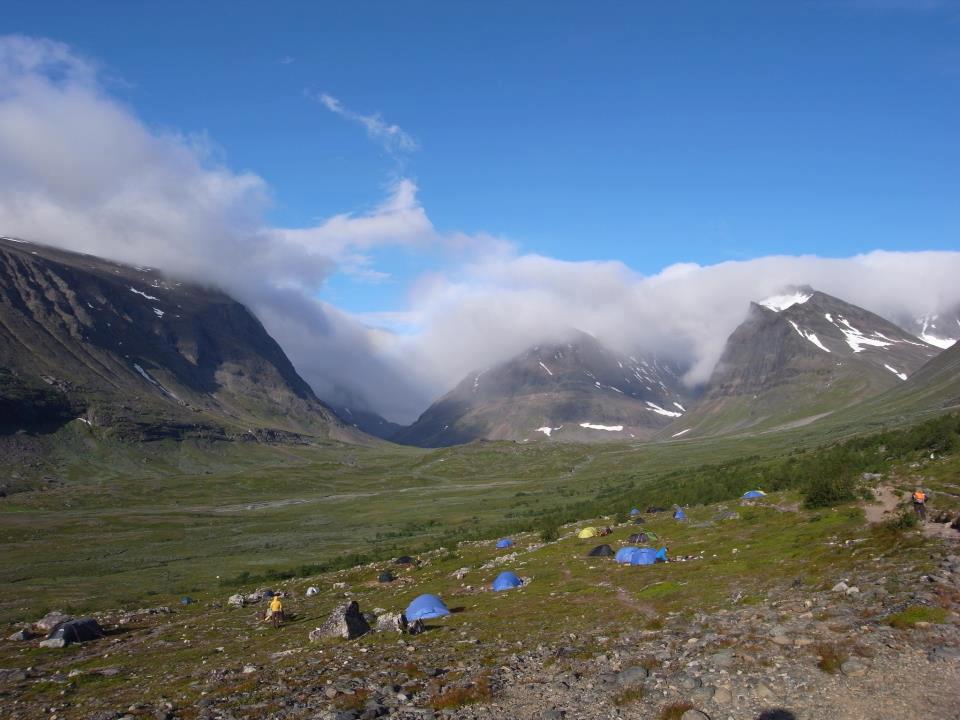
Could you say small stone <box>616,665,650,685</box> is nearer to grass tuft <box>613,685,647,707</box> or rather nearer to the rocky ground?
the rocky ground

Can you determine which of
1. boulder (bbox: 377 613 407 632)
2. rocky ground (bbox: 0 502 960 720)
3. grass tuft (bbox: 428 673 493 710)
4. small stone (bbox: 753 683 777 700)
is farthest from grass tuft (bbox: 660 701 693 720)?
boulder (bbox: 377 613 407 632)

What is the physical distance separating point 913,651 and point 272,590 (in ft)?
169

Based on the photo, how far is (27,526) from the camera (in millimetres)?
131500

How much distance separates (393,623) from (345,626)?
2.51 meters

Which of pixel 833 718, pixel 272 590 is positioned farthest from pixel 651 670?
pixel 272 590

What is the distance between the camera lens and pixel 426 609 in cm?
3478

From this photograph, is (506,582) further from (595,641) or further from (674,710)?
(674,710)

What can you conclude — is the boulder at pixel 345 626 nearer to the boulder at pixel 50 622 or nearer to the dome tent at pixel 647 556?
the dome tent at pixel 647 556

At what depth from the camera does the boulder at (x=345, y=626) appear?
→ 102ft

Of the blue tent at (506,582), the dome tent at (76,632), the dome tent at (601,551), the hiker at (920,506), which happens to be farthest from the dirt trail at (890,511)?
the dome tent at (76,632)

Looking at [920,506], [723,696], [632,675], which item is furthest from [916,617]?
[920,506]

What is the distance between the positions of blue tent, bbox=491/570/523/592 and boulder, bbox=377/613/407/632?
369 inches

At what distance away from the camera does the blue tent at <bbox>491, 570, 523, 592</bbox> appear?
40.9m

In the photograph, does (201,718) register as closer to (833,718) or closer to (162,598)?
(833,718)
